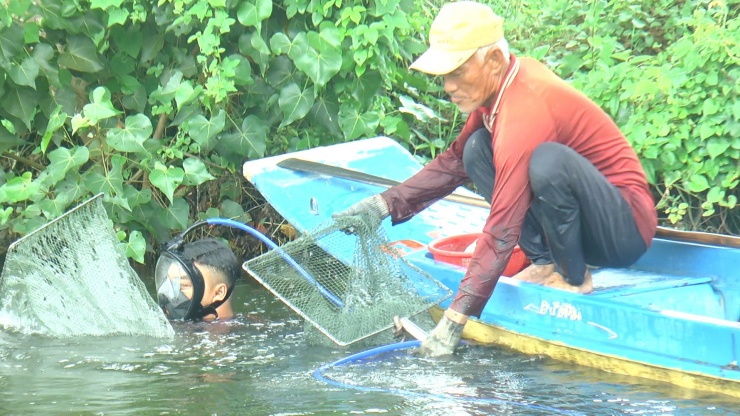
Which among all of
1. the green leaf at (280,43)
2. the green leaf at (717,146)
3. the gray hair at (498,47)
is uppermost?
the green leaf at (280,43)

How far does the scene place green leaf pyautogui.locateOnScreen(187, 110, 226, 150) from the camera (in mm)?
6582

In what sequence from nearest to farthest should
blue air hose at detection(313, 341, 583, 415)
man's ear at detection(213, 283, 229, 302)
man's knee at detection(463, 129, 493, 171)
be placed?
blue air hose at detection(313, 341, 583, 415), man's knee at detection(463, 129, 493, 171), man's ear at detection(213, 283, 229, 302)

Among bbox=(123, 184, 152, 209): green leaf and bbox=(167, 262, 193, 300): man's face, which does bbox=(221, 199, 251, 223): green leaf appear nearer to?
bbox=(123, 184, 152, 209): green leaf

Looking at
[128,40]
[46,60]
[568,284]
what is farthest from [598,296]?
[46,60]

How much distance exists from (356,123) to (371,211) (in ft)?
5.85

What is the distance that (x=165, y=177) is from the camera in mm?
6363

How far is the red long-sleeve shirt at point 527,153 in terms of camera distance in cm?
443

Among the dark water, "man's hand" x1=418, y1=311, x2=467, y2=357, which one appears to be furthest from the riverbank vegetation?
"man's hand" x1=418, y1=311, x2=467, y2=357

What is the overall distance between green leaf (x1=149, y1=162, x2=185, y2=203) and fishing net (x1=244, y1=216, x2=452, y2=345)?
1501 millimetres

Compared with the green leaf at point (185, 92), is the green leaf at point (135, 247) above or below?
below

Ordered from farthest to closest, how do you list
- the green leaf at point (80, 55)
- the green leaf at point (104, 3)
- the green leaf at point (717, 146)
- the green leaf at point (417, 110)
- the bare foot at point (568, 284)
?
the green leaf at point (417, 110) < the green leaf at point (80, 55) < the green leaf at point (104, 3) < the green leaf at point (717, 146) < the bare foot at point (568, 284)

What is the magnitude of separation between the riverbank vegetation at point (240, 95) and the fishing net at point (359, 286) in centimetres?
159

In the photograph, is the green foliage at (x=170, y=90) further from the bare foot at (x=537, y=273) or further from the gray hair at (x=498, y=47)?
the bare foot at (x=537, y=273)

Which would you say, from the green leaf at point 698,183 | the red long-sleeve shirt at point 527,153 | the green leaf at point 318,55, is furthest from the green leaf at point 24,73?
the green leaf at point 698,183
